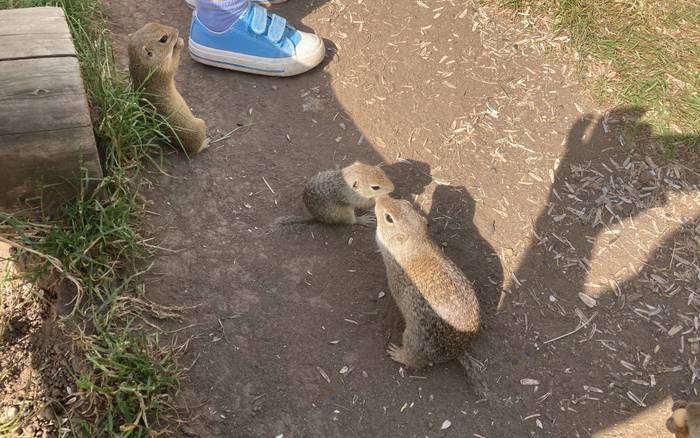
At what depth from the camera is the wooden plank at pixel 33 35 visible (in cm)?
328

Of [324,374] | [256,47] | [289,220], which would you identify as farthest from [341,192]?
[256,47]

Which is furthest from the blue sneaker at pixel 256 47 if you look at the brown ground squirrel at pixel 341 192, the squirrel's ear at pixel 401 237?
the squirrel's ear at pixel 401 237

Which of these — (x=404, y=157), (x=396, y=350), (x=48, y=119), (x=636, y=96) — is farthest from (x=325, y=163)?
(x=636, y=96)

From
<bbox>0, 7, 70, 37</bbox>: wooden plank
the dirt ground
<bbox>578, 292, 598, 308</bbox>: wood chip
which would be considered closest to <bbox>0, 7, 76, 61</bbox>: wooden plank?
<bbox>0, 7, 70, 37</bbox>: wooden plank

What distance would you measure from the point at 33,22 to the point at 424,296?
2.77 metres

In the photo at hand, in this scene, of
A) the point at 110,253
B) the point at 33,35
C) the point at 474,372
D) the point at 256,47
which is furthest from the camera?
the point at 256,47

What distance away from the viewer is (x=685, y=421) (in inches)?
121

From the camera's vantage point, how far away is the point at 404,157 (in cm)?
454

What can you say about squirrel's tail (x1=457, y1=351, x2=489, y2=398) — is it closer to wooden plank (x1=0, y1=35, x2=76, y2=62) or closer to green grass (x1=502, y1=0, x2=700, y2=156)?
green grass (x1=502, y1=0, x2=700, y2=156)

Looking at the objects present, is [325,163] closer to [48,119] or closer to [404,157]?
[404,157]

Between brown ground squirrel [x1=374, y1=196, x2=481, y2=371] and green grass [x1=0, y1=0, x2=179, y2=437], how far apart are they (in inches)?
53.1

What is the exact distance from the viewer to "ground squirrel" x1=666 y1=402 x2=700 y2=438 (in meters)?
3.01

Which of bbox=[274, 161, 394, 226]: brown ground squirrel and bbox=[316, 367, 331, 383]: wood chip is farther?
bbox=[274, 161, 394, 226]: brown ground squirrel

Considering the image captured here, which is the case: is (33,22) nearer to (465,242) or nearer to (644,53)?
(465,242)
